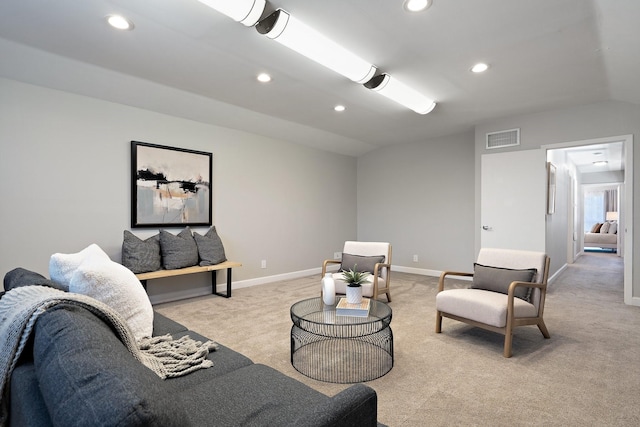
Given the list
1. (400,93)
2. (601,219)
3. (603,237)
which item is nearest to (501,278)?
(400,93)

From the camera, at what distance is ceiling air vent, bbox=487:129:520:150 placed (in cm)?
490

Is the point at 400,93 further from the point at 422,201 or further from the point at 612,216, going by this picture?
the point at 612,216

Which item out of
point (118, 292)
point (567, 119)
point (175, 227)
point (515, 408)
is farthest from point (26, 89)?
point (567, 119)

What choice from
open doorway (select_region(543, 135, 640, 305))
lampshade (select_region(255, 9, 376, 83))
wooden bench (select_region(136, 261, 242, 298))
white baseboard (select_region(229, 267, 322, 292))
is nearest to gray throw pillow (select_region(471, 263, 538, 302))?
lampshade (select_region(255, 9, 376, 83))

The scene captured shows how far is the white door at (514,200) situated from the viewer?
4.73 m

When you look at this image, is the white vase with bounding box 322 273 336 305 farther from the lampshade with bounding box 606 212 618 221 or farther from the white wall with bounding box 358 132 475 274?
the lampshade with bounding box 606 212 618 221

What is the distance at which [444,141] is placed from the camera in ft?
19.9

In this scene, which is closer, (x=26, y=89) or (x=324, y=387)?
(x=324, y=387)

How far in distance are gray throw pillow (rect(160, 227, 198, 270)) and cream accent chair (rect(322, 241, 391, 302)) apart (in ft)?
5.60

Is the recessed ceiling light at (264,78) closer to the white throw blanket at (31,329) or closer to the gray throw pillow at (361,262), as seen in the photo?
the gray throw pillow at (361,262)

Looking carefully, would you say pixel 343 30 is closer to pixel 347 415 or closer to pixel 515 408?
pixel 347 415

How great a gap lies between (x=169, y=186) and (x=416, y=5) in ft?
11.5

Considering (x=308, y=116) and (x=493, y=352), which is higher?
(x=308, y=116)

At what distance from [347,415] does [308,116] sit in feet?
14.7
